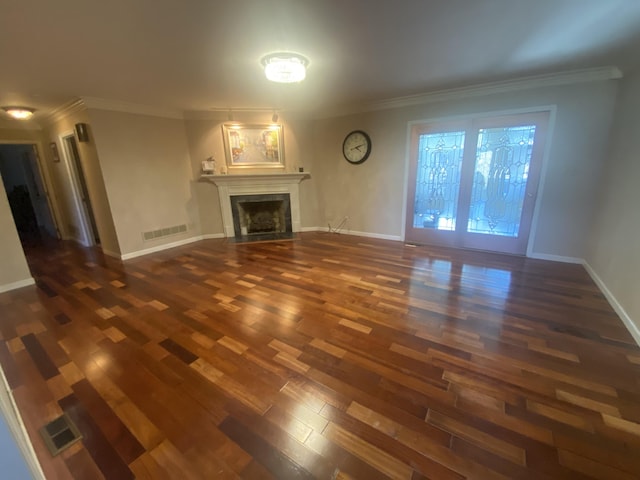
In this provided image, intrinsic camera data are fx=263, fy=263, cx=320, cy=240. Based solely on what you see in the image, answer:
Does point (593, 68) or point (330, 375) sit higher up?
point (593, 68)

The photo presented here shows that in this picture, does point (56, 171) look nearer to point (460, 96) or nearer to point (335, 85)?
point (335, 85)

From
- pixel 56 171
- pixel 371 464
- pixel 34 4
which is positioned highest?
pixel 34 4

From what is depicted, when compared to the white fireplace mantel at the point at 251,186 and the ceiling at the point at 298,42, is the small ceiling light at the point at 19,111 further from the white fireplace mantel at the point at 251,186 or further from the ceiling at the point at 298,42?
the white fireplace mantel at the point at 251,186

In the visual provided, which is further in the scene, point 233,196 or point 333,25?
point 233,196

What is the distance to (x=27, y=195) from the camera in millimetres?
6328

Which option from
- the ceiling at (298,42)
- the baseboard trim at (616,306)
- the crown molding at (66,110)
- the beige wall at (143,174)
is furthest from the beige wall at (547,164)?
the crown molding at (66,110)

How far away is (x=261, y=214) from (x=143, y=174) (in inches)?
86.0

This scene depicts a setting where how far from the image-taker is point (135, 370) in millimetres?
1871

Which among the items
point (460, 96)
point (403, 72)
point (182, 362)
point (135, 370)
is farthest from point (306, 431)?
point (460, 96)

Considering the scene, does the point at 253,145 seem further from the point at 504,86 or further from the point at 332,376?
the point at 332,376

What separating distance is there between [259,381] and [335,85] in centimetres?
358

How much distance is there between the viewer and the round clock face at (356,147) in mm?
4836

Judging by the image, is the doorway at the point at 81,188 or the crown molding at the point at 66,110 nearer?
the crown molding at the point at 66,110

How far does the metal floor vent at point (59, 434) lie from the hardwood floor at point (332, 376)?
3cm
